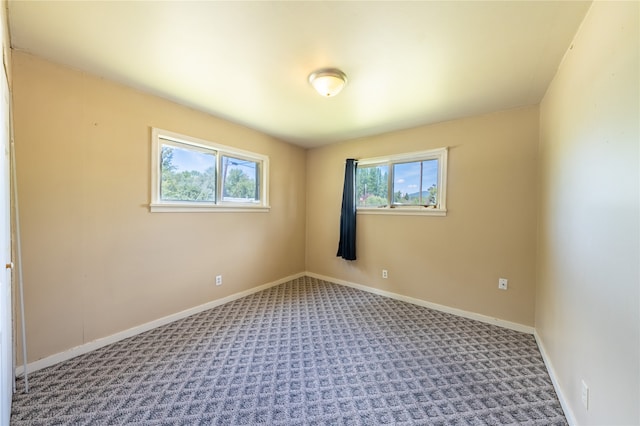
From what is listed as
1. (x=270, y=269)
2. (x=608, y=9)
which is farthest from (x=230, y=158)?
(x=608, y=9)

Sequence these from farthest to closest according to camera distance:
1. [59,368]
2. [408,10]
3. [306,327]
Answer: [306,327]
[59,368]
[408,10]

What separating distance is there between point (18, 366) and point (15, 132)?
65.5 inches

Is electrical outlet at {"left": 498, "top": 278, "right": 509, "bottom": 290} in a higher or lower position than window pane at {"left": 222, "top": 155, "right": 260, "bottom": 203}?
lower

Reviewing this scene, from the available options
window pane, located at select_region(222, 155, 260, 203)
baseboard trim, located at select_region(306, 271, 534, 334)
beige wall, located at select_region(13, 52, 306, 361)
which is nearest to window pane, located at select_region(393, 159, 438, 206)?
baseboard trim, located at select_region(306, 271, 534, 334)

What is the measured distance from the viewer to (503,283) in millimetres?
2742

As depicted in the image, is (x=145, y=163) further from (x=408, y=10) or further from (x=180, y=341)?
(x=408, y=10)

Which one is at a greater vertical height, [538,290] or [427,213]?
[427,213]

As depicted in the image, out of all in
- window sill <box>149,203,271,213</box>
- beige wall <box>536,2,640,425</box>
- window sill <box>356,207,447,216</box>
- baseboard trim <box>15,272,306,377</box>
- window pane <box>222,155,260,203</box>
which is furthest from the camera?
window pane <box>222,155,260,203</box>

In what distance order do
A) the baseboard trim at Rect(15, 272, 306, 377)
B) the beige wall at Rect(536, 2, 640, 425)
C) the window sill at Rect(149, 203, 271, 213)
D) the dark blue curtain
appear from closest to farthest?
the beige wall at Rect(536, 2, 640, 425) → the baseboard trim at Rect(15, 272, 306, 377) → the window sill at Rect(149, 203, 271, 213) → the dark blue curtain

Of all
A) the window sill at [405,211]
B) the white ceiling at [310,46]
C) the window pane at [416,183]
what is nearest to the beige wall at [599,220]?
the white ceiling at [310,46]

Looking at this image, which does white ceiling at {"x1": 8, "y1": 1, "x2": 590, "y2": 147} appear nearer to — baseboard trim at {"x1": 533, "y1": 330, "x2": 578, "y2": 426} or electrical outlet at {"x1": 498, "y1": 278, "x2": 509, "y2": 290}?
electrical outlet at {"x1": 498, "y1": 278, "x2": 509, "y2": 290}

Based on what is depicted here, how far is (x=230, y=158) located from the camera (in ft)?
11.1

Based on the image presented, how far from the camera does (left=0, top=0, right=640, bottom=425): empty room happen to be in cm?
137

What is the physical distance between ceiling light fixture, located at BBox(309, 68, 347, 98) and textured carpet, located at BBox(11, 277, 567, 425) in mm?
2217
